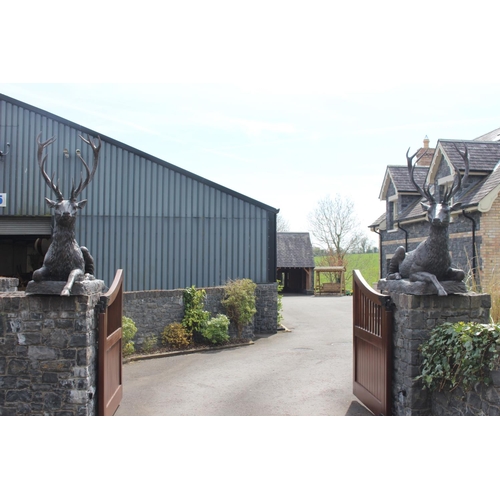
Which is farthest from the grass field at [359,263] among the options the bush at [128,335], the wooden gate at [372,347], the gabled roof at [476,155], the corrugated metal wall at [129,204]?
the wooden gate at [372,347]

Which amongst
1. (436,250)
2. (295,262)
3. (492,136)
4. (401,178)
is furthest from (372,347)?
(295,262)

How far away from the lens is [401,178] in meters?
20.8

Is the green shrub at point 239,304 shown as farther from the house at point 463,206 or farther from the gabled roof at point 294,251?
the gabled roof at point 294,251

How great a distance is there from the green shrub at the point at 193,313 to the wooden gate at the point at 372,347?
19.2 feet

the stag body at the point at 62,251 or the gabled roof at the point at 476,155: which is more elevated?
the gabled roof at the point at 476,155

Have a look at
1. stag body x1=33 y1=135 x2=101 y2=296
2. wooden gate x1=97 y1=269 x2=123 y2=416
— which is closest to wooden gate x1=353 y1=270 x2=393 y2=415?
wooden gate x1=97 y1=269 x2=123 y2=416

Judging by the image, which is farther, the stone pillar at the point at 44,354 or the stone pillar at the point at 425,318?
the stone pillar at the point at 425,318

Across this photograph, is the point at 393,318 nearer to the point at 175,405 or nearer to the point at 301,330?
the point at 175,405

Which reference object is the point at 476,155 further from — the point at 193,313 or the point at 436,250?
the point at 436,250

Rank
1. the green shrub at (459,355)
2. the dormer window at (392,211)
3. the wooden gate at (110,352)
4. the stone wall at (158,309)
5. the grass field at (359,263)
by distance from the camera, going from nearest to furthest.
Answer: the green shrub at (459,355) → the wooden gate at (110,352) → the stone wall at (158,309) → the dormer window at (392,211) → the grass field at (359,263)

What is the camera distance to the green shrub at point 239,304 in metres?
13.5

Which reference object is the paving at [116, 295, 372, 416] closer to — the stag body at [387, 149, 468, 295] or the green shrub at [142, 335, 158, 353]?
the green shrub at [142, 335, 158, 353]

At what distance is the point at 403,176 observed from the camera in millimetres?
20984

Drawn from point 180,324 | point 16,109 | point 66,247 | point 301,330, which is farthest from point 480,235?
point 16,109
